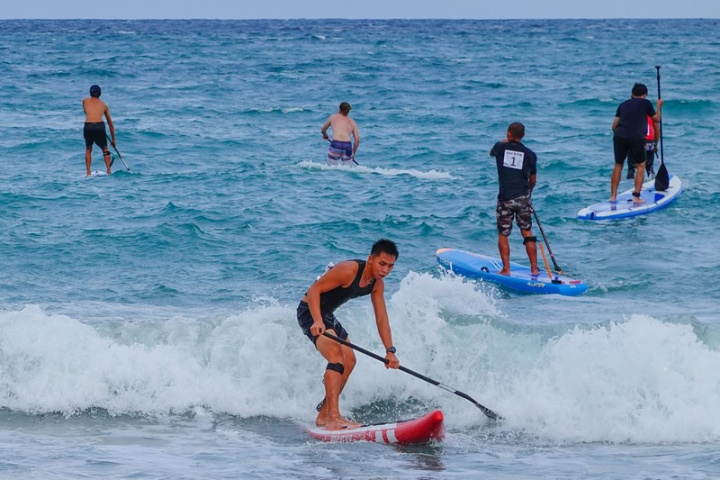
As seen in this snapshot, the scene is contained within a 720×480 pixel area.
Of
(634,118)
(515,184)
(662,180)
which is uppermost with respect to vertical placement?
(634,118)

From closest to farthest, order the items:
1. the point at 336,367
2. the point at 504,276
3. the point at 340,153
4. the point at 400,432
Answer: the point at 400,432, the point at 336,367, the point at 504,276, the point at 340,153

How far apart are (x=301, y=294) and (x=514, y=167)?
265 centimetres

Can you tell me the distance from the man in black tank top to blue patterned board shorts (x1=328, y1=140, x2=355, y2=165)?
1118cm

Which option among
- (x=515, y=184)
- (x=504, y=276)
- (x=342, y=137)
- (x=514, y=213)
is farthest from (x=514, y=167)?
(x=342, y=137)

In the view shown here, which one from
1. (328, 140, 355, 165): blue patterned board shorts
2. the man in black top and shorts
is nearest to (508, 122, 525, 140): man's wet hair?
the man in black top and shorts

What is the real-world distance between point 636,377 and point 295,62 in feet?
128

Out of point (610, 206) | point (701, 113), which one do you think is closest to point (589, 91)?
point (701, 113)

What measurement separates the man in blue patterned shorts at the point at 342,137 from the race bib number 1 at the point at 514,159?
7323 mm

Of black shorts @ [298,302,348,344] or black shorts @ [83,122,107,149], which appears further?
black shorts @ [83,122,107,149]

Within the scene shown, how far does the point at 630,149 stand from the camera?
47.4ft

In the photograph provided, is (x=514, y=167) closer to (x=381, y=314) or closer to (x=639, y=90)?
(x=639, y=90)

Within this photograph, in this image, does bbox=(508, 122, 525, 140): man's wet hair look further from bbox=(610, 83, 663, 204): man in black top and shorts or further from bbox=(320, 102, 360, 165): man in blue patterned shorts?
bbox=(320, 102, 360, 165): man in blue patterned shorts

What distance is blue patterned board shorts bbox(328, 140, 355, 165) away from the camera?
18812 millimetres

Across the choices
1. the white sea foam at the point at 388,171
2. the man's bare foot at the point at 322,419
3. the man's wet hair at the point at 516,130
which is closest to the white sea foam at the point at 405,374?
the man's bare foot at the point at 322,419
